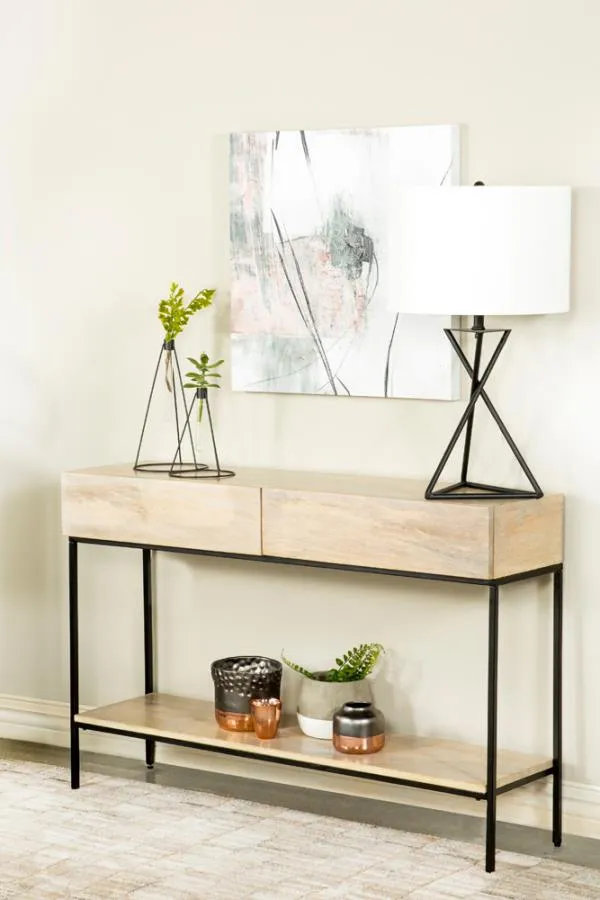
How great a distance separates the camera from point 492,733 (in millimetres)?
3277

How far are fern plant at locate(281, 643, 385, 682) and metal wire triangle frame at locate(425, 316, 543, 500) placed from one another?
0.49 m

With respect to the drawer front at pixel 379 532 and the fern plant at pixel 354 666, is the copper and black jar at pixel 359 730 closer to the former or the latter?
the fern plant at pixel 354 666

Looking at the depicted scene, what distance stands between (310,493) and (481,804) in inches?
37.1

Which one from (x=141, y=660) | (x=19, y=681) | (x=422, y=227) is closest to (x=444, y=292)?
(x=422, y=227)

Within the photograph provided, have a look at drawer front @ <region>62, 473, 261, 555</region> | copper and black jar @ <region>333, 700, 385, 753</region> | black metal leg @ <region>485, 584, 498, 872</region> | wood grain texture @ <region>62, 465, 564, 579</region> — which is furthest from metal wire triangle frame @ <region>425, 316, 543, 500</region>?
copper and black jar @ <region>333, 700, 385, 753</region>

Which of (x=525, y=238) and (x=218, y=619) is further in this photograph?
(x=218, y=619)

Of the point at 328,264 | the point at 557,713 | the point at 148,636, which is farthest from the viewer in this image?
the point at 148,636

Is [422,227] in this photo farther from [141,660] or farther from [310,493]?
[141,660]

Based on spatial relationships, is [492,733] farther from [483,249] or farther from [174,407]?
[174,407]

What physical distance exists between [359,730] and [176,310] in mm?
1198

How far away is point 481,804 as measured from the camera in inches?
145

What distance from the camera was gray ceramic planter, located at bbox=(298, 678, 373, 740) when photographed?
367 centimetres

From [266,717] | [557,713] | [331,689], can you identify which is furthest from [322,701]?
[557,713]

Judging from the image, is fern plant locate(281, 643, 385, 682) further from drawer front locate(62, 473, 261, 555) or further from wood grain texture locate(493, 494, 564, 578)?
wood grain texture locate(493, 494, 564, 578)
